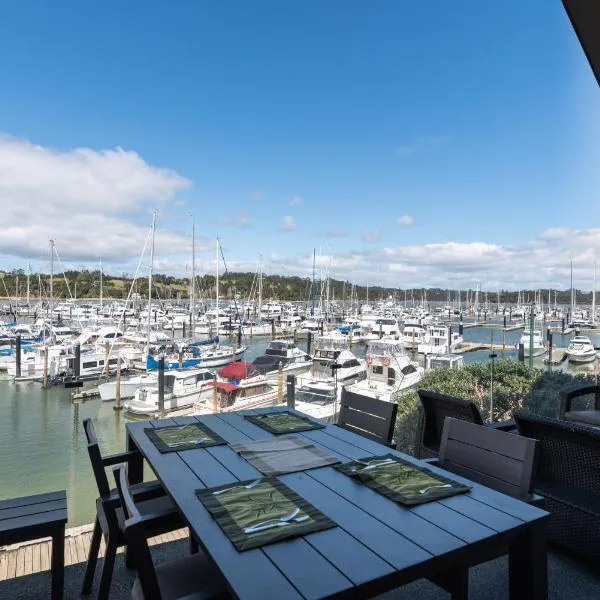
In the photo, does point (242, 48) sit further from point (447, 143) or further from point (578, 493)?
point (578, 493)

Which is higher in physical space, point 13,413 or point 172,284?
point 172,284

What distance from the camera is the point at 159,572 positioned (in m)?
1.57

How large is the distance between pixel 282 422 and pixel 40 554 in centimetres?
160

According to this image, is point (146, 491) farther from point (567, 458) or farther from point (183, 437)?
point (567, 458)

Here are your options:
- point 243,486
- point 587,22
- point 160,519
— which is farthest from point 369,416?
point 587,22

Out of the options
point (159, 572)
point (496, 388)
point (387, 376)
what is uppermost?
point (159, 572)

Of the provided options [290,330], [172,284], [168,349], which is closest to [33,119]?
[168,349]

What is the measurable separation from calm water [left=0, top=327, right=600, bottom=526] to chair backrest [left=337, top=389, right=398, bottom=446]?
566 cm

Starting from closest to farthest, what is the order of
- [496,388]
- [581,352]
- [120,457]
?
[120,457] → [496,388] → [581,352]

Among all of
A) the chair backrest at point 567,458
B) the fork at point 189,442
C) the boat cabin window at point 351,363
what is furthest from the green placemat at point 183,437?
the boat cabin window at point 351,363

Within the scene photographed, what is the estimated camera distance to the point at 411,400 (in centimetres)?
621

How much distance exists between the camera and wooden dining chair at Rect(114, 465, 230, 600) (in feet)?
3.62

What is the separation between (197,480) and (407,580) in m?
0.87

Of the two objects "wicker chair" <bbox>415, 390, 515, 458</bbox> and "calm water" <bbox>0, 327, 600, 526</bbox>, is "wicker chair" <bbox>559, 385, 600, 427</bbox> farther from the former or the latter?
"calm water" <bbox>0, 327, 600, 526</bbox>
